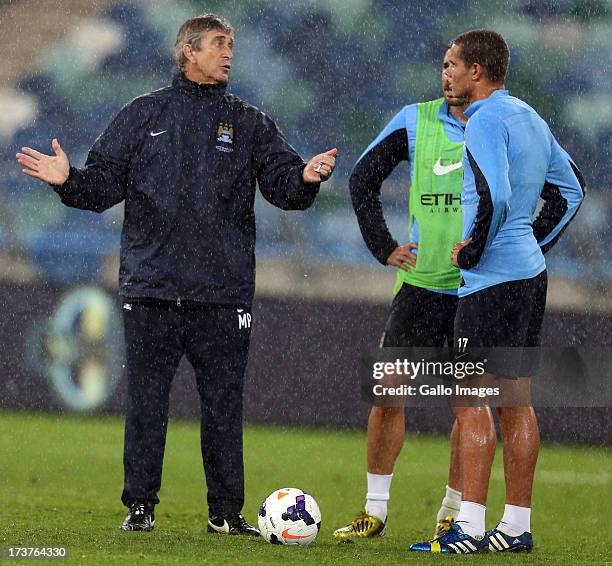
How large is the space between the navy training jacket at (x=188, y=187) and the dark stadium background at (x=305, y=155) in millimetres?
5140

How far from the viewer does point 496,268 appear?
420 cm

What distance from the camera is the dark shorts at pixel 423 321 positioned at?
15.5 ft

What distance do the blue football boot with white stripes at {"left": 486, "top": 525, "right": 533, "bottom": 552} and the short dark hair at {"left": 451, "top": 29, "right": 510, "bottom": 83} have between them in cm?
150

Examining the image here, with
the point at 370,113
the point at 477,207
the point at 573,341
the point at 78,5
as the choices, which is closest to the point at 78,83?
the point at 78,5

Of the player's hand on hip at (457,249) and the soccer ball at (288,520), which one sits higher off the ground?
the player's hand on hip at (457,249)

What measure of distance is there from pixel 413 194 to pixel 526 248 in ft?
2.25

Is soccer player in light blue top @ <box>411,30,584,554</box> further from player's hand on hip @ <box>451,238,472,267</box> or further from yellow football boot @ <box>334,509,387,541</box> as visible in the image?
yellow football boot @ <box>334,509,387,541</box>

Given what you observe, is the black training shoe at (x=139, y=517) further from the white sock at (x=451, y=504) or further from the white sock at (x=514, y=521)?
the white sock at (x=514, y=521)

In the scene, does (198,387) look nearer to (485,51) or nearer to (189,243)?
(189,243)

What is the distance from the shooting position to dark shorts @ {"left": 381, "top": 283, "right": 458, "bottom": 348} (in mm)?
4715

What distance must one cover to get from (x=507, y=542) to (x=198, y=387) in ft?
3.90

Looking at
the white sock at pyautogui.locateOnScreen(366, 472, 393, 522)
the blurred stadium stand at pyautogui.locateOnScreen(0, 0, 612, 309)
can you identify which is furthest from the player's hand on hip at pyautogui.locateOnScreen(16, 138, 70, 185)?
the blurred stadium stand at pyautogui.locateOnScreen(0, 0, 612, 309)

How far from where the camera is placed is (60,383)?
1013 cm

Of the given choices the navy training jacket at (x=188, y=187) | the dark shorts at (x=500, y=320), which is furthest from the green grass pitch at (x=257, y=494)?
the navy training jacket at (x=188, y=187)
